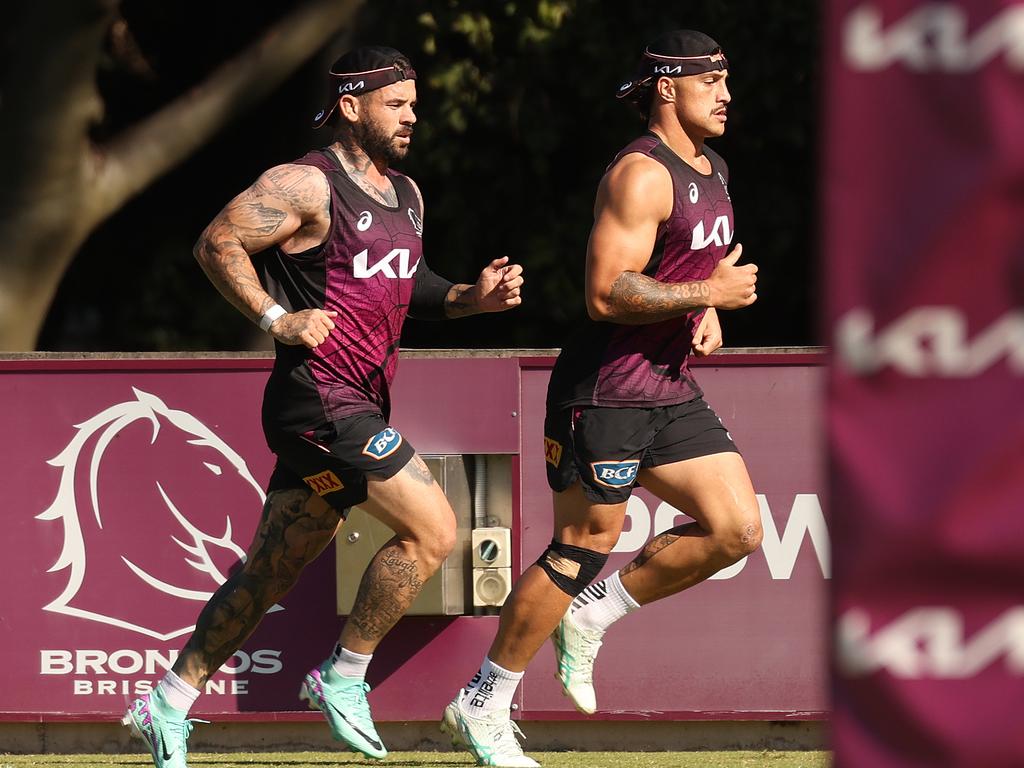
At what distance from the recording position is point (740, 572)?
6695 mm

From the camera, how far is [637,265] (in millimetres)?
5383

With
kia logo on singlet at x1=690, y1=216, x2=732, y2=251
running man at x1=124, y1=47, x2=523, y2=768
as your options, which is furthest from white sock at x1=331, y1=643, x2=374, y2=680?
kia logo on singlet at x1=690, y1=216, x2=732, y2=251

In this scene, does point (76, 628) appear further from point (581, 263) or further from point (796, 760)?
point (581, 263)

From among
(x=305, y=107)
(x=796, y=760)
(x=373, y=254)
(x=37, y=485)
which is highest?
(x=305, y=107)

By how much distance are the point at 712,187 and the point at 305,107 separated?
8.37 meters

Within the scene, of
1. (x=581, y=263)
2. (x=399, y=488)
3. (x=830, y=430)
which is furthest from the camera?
(x=581, y=263)

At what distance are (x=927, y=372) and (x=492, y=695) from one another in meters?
3.95

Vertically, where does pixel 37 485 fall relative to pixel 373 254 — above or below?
below

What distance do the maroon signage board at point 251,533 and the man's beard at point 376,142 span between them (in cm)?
114

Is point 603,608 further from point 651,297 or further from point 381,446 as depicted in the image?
point 651,297

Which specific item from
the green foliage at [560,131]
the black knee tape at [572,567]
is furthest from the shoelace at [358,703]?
the green foliage at [560,131]

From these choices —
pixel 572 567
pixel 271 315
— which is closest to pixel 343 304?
pixel 271 315

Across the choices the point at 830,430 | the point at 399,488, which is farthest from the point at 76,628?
the point at 830,430

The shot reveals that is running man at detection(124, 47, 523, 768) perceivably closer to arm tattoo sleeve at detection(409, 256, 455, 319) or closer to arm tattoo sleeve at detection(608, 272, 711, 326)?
arm tattoo sleeve at detection(409, 256, 455, 319)
